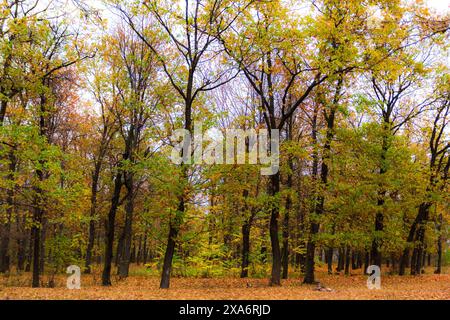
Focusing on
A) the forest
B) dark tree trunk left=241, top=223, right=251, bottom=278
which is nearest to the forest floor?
the forest

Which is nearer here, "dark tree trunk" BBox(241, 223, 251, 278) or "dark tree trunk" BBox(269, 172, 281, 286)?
"dark tree trunk" BBox(269, 172, 281, 286)

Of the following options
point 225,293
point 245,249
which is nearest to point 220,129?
point 245,249

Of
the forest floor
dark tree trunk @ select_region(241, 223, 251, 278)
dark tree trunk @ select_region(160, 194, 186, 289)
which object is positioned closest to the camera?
the forest floor

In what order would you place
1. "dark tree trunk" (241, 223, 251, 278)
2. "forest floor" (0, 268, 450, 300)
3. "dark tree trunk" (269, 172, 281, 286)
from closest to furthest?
"forest floor" (0, 268, 450, 300), "dark tree trunk" (269, 172, 281, 286), "dark tree trunk" (241, 223, 251, 278)

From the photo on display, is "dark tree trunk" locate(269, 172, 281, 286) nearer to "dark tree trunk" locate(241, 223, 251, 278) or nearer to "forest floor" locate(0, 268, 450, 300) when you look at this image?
"forest floor" locate(0, 268, 450, 300)

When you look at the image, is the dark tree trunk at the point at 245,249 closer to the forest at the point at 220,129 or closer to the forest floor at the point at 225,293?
the forest at the point at 220,129

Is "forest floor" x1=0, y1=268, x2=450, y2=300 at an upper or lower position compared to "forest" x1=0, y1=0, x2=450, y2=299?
lower

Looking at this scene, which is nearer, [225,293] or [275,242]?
[225,293]

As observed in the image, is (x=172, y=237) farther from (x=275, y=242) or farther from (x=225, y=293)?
(x=275, y=242)

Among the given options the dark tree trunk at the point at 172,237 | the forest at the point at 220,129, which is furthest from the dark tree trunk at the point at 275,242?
the dark tree trunk at the point at 172,237

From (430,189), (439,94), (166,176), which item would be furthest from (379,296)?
(439,94)

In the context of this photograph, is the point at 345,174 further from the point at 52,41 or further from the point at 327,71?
the point at 52,41
